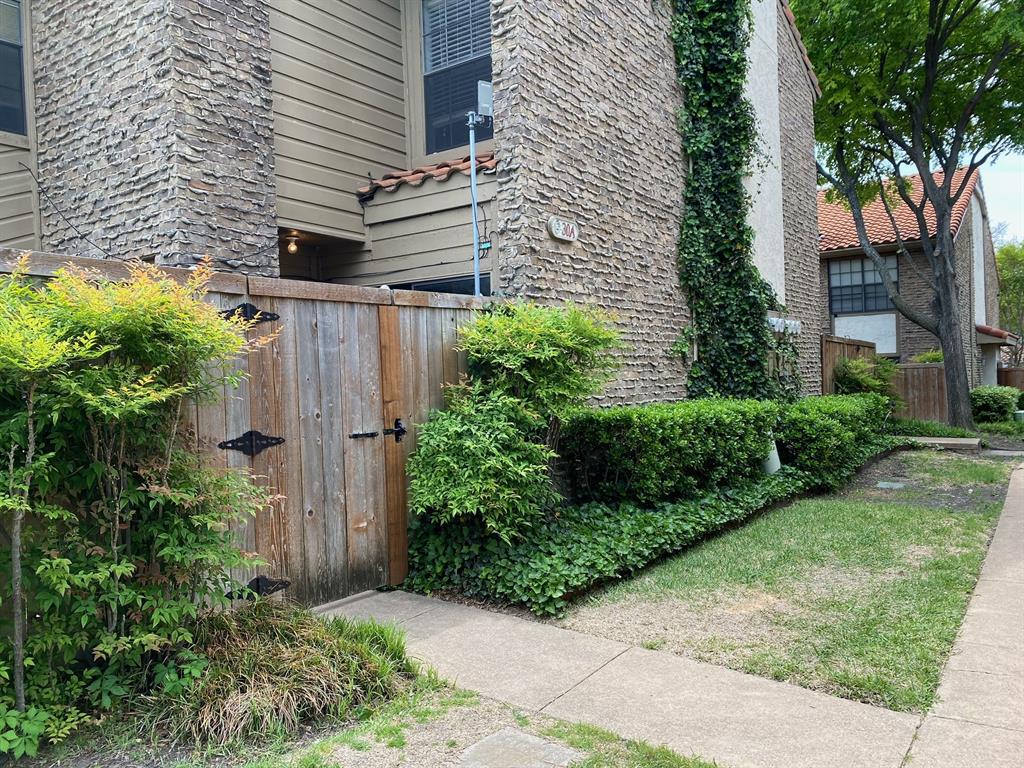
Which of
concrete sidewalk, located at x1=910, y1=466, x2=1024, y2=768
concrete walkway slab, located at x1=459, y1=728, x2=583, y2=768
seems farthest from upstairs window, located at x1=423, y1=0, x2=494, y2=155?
concrete walkway slab, located at x1=459, y1=728, x2=583, y2=768

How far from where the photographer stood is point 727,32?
965 cm

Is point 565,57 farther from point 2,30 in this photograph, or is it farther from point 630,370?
point 2,30

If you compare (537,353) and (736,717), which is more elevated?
(537,353)

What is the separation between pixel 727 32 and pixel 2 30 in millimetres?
8165

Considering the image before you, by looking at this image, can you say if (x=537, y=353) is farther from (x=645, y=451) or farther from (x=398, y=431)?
(x=645, y=451)

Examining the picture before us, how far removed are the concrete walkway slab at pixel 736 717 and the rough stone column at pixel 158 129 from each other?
4848 mm

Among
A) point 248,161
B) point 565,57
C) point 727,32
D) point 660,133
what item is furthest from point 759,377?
point 248,161

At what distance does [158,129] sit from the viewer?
6324mm

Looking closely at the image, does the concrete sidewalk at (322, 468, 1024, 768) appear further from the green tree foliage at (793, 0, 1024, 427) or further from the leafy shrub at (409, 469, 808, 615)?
the green tree foliage at (793, 0, 1024, 427)

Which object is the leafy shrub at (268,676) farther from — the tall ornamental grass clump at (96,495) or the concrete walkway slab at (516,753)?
the concrete walkway slab at (516,753)

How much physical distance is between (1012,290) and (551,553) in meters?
41.6

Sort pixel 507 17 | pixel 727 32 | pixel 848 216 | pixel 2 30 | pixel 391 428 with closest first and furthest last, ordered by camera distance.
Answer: pixel 391 428 → pixel 507 17 → pixel 2 30 → pixel 727 32 → pixel 848 216

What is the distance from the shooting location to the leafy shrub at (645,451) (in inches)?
264

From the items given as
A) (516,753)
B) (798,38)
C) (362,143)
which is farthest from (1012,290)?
(516,753)
